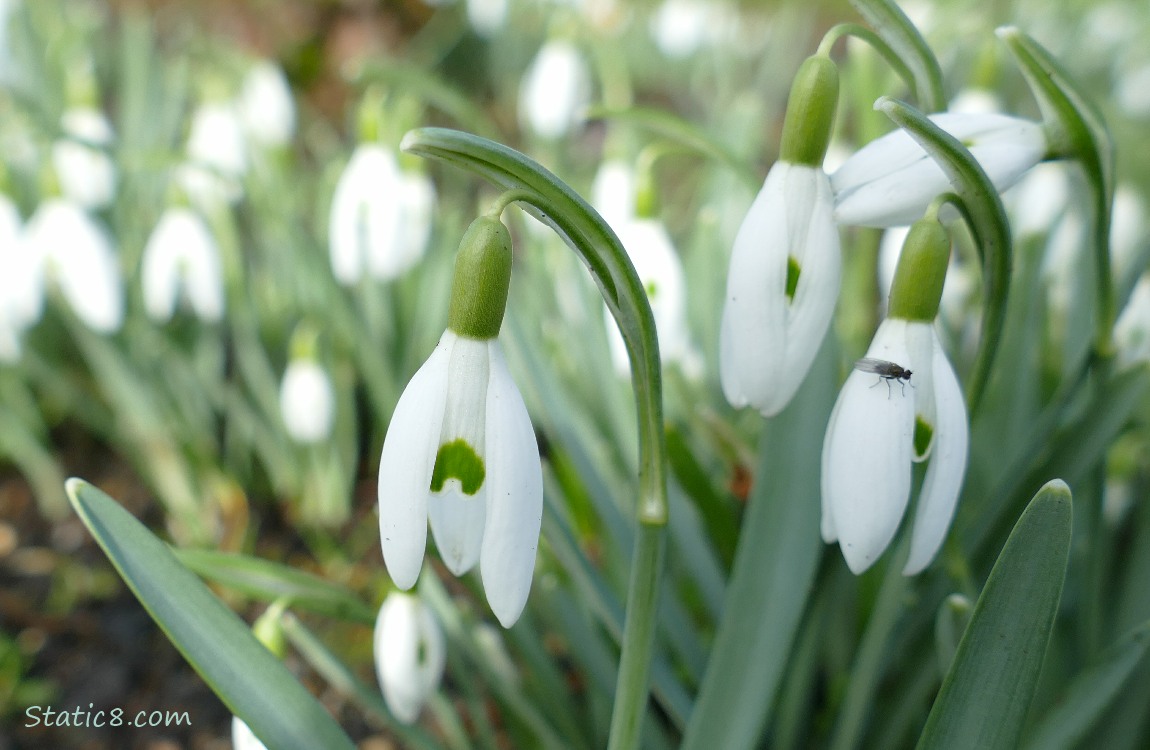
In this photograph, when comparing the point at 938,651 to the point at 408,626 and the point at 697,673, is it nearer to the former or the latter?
the point at 697,673

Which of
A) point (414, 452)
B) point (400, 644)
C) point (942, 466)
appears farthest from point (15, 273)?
point (942, 466)

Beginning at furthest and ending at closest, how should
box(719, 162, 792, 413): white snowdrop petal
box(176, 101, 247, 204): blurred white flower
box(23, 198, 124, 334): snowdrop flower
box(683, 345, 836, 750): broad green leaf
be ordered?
1. box(176, 101, 247, 204): blurred white flower
2. box(23, 198, 124, 334): snowdrop flower
3. box(683, 345, 836, 750): broad green leaf
4. box(719, 162, 792, 413): white snowdrop petal

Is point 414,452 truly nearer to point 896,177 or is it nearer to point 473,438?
point 473,438

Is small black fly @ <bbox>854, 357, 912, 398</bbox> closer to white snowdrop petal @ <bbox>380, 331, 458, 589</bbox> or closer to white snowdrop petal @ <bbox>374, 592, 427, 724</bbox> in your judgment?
white snowdrop petal @ <bbox>380, 331, 458, 589</bbox>

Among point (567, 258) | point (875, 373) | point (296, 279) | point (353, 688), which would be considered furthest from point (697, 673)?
point (296, 279)

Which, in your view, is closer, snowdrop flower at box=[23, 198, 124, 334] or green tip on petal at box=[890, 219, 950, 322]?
green tip on petal at box=[890, 219, 950, 322]

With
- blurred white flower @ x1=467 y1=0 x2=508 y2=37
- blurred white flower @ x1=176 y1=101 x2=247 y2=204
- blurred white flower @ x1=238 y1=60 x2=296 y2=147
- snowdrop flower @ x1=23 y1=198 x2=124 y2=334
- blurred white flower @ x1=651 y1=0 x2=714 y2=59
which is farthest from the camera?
blurred white flower @ x1=651 y1=0 x2=714 y2=59

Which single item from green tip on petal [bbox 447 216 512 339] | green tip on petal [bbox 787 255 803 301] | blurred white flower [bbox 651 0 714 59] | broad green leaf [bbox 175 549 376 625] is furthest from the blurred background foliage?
blurred white flower [bbox 651 0 714 59]
